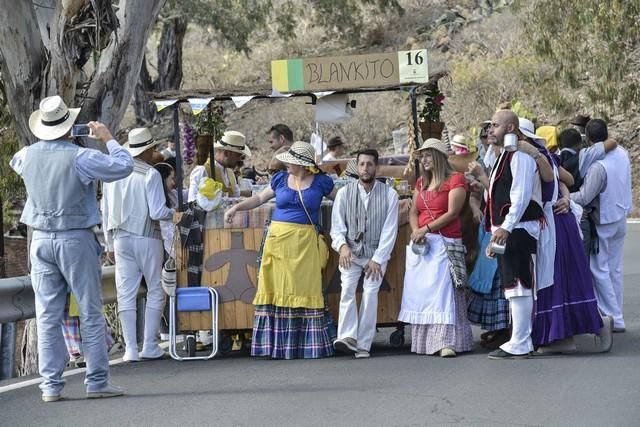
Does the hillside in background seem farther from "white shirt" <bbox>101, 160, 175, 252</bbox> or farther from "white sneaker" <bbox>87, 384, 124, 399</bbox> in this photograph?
"white sneaker" <bbox>87, 384, 124, 399</bbox>

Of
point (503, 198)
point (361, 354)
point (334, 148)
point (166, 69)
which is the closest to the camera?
point (503, 198)

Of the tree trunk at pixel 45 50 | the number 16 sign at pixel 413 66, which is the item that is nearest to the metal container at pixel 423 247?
the number 16 sign at pixel 413 66

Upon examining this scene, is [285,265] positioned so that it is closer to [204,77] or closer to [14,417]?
[14,417]

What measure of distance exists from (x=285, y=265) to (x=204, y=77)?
33.7 meters

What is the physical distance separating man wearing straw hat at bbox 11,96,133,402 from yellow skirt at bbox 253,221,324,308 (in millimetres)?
2201

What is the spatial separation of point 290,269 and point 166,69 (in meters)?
28.0

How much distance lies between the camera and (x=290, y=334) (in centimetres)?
1107

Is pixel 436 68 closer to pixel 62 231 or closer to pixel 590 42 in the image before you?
pixel 590 42

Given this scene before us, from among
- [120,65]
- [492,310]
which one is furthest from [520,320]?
[120,65]

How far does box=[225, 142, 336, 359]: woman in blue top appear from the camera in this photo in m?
11.1

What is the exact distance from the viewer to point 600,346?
35.5 ft

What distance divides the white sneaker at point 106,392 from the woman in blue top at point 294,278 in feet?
6.64

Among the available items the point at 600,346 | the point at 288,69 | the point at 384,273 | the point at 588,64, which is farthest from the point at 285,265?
the point at 588,64

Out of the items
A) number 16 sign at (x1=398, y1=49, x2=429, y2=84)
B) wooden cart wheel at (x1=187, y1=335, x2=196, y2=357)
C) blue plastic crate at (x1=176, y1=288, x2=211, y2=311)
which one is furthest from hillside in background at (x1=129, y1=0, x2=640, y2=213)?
wooden cart wheel at (x1=187, y1=335, x2=196, y2=357)
